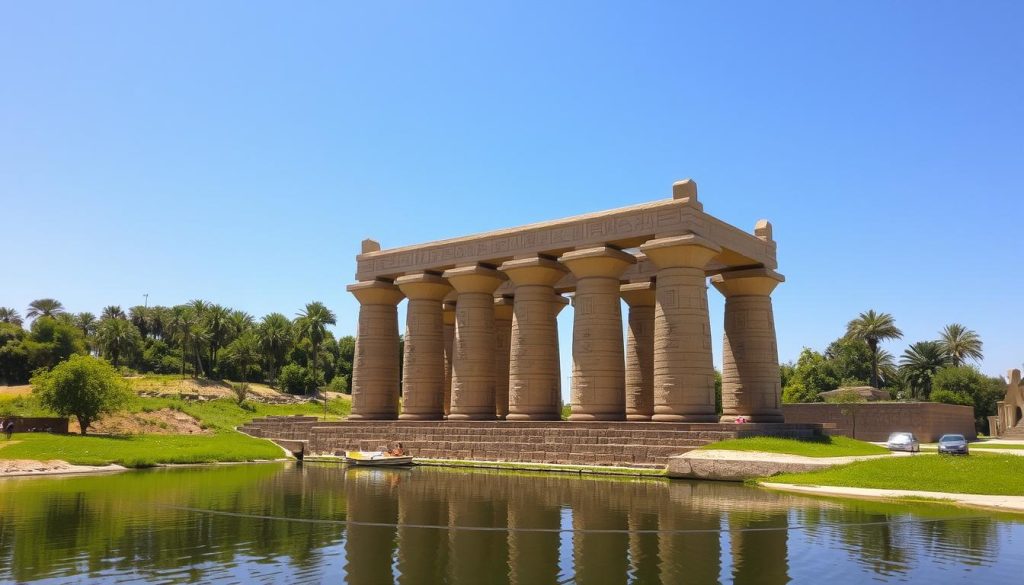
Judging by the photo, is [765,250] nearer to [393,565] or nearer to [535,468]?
[535,468]

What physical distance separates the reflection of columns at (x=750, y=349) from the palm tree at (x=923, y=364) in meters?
50.4

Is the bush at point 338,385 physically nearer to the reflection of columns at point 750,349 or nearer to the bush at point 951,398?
the reflection of columns at point 750,349

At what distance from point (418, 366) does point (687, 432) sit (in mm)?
17675

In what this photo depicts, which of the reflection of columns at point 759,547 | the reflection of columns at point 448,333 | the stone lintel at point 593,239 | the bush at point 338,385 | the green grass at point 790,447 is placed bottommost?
the reflection of columns at point 759,547

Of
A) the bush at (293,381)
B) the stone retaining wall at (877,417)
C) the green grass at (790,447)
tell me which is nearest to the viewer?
the green grass at (790,447)

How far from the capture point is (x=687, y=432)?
2941cm

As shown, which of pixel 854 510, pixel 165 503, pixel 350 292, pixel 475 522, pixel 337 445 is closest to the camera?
pixel 475 522

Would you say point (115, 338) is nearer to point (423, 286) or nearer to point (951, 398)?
point (423, 286)

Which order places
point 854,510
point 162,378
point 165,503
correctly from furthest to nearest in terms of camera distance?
point 162,378
point 165,503
point 854,510

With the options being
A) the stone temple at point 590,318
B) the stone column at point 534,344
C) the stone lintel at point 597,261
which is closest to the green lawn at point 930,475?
the stone temple at point 590,318

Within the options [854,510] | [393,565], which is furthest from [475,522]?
[854,510]

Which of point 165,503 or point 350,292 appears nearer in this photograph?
point 165,503

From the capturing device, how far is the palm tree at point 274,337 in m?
88.1

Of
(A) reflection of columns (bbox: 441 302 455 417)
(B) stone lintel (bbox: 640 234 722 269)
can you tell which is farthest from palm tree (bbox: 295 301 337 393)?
(B) stone lintel (bbox: 640 234 722 269)
